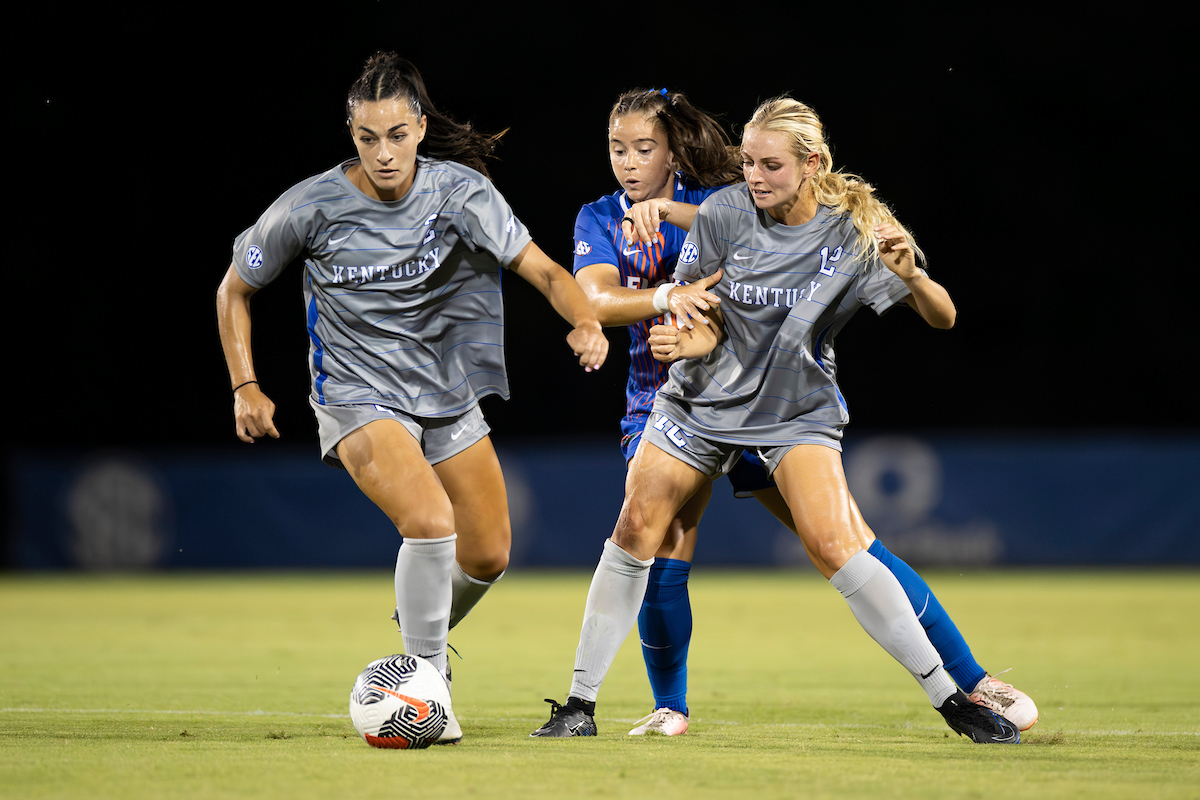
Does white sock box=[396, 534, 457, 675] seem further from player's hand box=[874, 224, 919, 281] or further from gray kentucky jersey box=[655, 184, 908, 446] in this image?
player's hand box=[874, 224, 919, 281]

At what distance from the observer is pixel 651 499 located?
14.1 ft

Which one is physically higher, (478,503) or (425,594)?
(478,503)

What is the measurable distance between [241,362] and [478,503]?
93 cm

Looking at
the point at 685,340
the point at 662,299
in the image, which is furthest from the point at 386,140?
the point at 685,340

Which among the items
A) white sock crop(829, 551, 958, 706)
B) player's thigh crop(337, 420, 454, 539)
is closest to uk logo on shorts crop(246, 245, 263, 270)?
player's thigh crop(337, 420, 454, 539)

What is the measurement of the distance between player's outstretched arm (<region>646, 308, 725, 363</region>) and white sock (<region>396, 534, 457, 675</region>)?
0.90 metres

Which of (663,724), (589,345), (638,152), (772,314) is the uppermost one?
(638,152)

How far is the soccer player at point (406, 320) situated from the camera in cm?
420

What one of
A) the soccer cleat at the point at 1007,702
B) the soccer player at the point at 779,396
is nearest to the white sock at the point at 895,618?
the soccer player at the point at 779,396

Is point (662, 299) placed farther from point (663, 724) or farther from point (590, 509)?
point (590, 509)

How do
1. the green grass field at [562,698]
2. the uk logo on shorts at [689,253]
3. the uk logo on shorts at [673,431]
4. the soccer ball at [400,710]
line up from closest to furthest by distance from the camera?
the green grass field at [562,698]
the soccer ball at [400,710]
the uk logo on shorts at [673,431]
the uk logo on shorts at [689,253]

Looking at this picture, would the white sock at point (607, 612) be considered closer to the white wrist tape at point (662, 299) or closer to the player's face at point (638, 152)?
the white wrist tape at point (662, 299)

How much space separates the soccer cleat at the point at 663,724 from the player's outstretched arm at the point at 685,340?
1.21 m

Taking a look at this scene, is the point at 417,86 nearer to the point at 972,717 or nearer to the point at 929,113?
the point at 972,717
